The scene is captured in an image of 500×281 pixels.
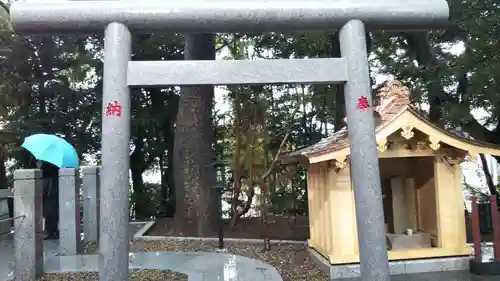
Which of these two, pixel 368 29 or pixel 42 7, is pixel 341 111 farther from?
pixel 42 7

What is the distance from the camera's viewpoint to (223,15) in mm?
4402

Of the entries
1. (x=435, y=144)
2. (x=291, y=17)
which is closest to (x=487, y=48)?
(x=435, y=144)

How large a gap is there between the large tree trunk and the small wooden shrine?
3598 millimetres

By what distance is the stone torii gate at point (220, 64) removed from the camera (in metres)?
4.09

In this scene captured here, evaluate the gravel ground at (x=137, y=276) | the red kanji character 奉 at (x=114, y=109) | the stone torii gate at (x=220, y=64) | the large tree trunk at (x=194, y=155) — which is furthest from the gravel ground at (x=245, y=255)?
the red kanji character 奉 at (x=114, y=109)

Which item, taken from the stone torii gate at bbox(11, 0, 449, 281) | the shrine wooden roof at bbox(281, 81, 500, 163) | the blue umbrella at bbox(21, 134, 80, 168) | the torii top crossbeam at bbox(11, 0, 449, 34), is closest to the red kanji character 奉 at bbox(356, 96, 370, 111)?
the stone torii gate at bbox(11, 0, 449, 281)

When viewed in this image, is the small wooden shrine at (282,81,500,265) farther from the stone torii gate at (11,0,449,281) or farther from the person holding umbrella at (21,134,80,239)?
the person holding umbrella at (21,134,80,239)

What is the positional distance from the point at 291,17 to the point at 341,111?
9.55 metres

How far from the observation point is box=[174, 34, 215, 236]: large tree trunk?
38.7 ft

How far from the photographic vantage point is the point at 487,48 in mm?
10172

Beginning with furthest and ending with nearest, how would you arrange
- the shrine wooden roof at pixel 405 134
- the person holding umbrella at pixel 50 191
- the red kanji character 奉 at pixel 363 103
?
the person holding umbrella at pixel 50 191 < the shrine wooden roof at pixel 405 134 < the red kanji character 奉 at pixel 363 103

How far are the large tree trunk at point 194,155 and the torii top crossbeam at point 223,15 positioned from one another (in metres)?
7.54

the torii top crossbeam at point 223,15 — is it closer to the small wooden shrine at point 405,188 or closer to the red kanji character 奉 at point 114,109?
the red kanji character 奉 at point 114,109

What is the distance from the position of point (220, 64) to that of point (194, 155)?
7806 millimetres
